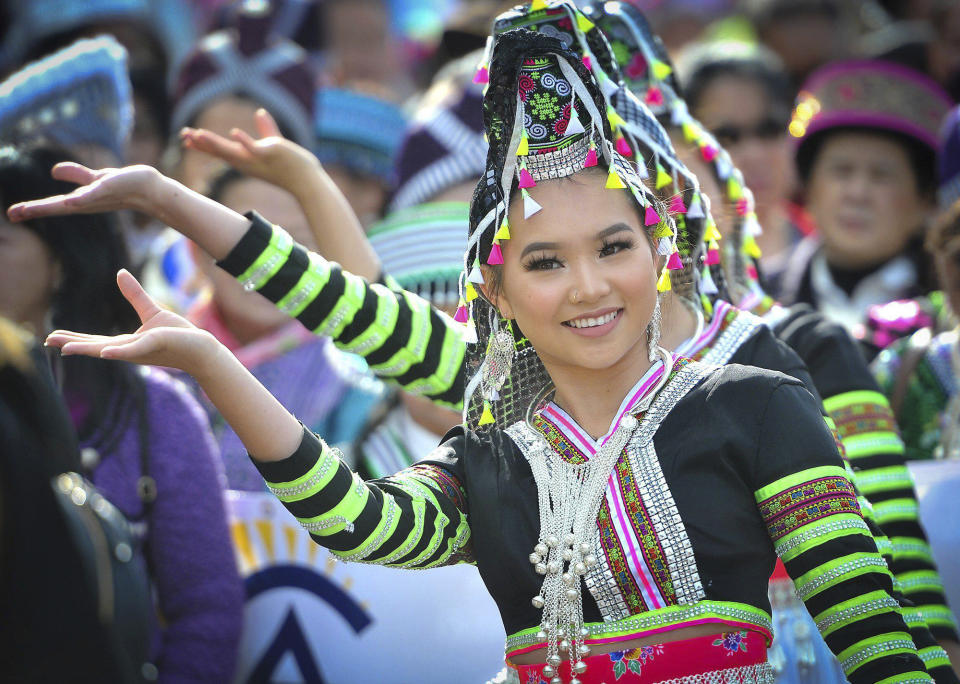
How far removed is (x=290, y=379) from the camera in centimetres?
445

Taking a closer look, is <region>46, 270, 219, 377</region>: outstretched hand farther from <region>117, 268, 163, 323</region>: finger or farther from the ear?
the ear

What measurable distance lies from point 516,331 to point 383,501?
0.48m

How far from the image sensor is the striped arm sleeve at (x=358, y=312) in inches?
106

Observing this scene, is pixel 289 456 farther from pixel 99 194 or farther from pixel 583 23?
pixel 583 23

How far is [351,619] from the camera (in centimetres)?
351

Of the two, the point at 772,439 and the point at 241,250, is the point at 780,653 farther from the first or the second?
the point at 241,250

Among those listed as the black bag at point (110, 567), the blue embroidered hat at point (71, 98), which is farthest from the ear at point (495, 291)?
the blue embroidered hat at point (71, 98)

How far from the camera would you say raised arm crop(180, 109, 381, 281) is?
3.13 metres

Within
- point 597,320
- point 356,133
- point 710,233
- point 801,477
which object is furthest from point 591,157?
point 356,133

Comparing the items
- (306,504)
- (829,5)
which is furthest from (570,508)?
(829,5)

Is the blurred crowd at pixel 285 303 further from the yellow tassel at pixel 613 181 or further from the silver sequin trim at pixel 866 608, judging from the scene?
the silver sequin trim at pixel 866 608

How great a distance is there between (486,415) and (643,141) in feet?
2.24

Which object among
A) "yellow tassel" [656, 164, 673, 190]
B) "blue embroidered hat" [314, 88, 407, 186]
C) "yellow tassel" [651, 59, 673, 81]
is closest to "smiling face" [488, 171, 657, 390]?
"yellow tassel" [656, 164, 673, 190]

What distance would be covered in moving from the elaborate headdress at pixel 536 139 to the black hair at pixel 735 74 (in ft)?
9.65
